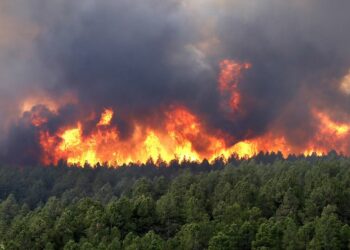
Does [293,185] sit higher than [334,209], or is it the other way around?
[293,185]

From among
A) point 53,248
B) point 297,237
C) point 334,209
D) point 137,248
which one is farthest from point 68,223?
point 334,209

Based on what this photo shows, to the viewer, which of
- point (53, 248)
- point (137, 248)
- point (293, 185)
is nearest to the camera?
point (137, 248)

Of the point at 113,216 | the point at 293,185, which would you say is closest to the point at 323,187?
the point at 293,185

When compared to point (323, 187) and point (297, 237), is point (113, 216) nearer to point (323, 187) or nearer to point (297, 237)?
point (297, 237)

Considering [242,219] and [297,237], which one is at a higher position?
[242,219]

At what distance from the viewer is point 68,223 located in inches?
5433

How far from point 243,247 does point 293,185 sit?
47.5 m

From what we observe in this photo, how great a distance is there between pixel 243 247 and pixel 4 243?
186ft

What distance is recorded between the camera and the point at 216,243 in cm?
11931

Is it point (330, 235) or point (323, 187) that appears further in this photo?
point (323, 187)

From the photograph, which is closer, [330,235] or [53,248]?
[330,235]

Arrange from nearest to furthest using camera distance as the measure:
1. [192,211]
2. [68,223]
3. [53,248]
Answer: [53,248]
[68,223]
[192,211]

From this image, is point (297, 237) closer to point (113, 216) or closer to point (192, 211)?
point (192, 211)

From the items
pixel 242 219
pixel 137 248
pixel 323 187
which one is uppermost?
pixel 323 187
